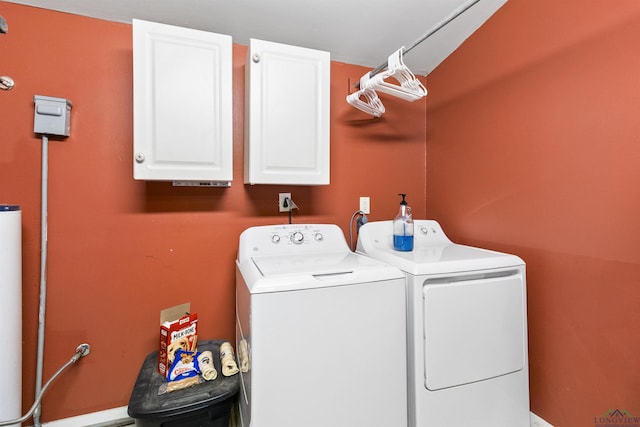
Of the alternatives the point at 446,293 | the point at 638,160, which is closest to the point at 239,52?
the point at 446,293

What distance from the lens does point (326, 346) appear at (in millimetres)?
1107

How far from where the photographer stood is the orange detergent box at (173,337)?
143 cm

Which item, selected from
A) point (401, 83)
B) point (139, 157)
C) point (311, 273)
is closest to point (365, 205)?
point (401, 83)

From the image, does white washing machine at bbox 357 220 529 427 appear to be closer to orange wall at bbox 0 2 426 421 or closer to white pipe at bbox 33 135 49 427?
orange wall at bbox 0 2 426 421

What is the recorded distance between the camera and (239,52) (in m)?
1.80

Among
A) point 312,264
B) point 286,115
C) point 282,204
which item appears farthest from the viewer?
point 282,204

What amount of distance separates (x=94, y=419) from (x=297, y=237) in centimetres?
135

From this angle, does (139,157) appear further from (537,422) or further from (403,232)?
(537,422)

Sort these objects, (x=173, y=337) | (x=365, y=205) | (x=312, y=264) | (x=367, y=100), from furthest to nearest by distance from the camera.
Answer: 1. (x=365, y=205)
2. (x=367, y=100)
3. (x=173, y=337)
4. (x=312, y=264)

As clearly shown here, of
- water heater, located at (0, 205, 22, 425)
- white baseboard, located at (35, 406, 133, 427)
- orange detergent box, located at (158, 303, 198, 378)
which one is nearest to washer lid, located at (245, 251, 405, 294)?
orange detergent box, located at (158, 303, 198, 378)

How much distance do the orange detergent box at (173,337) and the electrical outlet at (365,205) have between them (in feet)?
3.96

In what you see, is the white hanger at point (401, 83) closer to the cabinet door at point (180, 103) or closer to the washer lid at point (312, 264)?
the cabinet door at point (180, 103)

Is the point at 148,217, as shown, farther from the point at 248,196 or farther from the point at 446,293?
the point at 446,293

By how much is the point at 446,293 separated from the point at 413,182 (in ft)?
3.75
